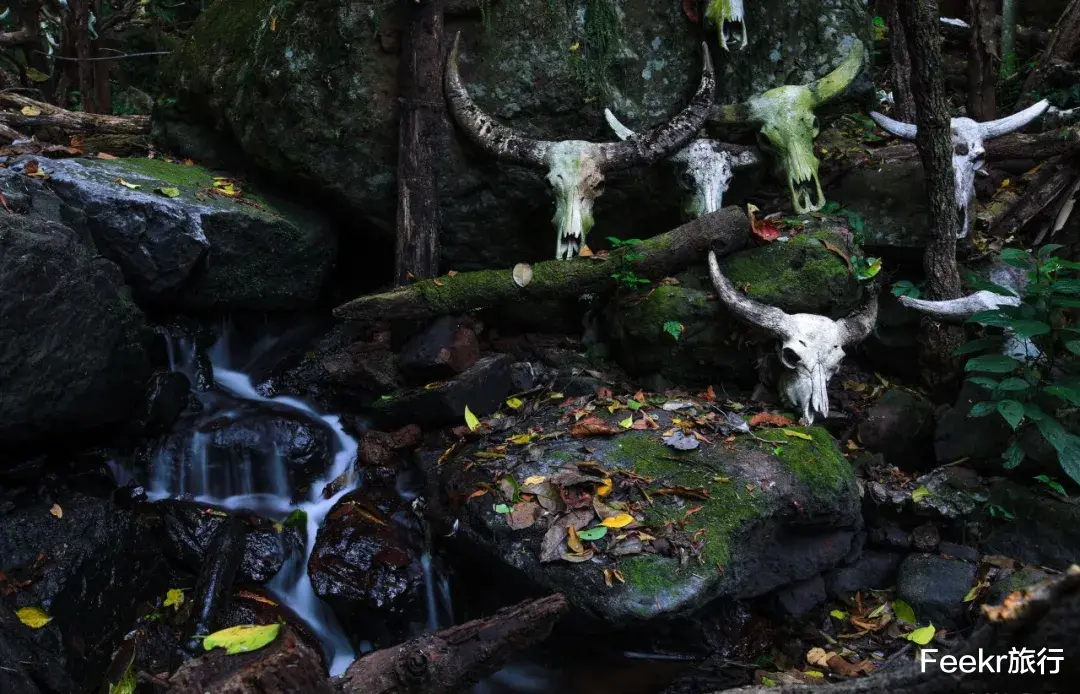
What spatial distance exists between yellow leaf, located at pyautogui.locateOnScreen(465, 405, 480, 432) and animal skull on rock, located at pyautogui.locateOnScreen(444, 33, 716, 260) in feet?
4.75

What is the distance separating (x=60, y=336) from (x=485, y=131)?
3.37 meters

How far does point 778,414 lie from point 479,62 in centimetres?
377

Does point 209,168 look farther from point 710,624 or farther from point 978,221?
point 978,221

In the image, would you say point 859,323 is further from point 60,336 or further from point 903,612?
point 60,336

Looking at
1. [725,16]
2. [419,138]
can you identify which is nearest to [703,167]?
[725,16]

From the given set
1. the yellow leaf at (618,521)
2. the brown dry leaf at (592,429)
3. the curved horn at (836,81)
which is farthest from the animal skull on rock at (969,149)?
the yellow leaf at (618,521)

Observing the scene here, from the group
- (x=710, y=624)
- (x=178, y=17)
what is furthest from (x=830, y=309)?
(x=178, y=17)

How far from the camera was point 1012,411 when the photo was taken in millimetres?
4449

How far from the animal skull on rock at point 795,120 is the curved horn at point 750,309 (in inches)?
48.4

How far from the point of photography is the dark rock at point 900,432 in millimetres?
5387

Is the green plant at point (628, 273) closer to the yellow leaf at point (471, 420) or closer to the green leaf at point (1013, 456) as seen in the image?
the yellow leaf at point (471, 420)

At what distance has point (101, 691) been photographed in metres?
3.89

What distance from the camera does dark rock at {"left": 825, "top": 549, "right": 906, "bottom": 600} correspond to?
4781mm

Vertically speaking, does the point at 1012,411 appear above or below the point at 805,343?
below
